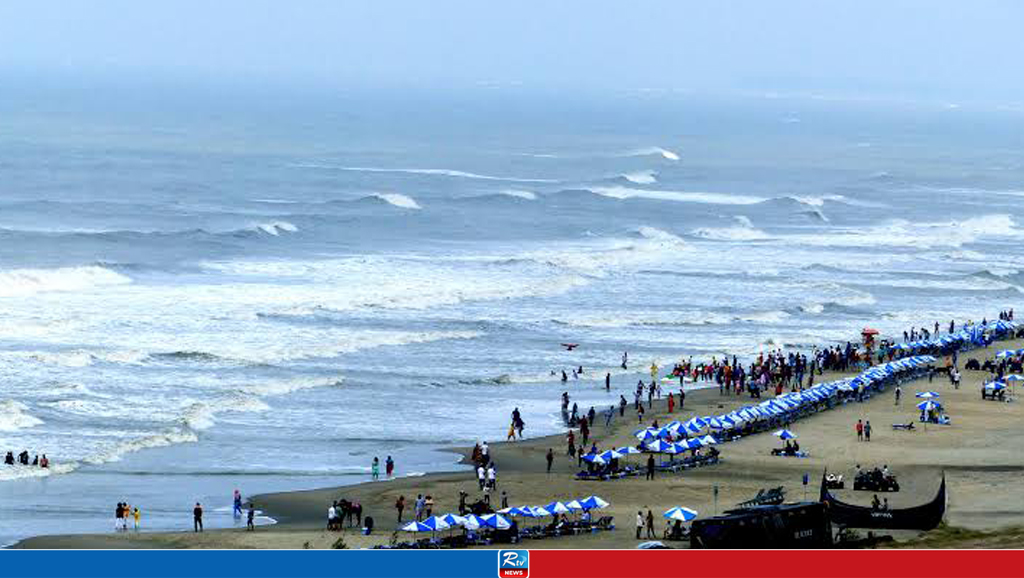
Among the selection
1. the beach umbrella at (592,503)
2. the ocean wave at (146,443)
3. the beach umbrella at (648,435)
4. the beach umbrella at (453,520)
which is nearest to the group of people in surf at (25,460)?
the ocean wave at (146,443)

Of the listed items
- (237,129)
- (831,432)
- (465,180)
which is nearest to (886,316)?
(831,432)

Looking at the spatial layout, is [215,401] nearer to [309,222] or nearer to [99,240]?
[99,240]

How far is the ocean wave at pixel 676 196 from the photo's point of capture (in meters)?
126

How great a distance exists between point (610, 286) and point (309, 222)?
2742 centimetres

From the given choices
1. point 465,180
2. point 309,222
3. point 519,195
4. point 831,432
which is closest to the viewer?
point 831,432

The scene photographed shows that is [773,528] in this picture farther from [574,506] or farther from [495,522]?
[574,506]

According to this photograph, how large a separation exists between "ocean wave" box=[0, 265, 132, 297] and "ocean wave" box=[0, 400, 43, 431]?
24.0 metres

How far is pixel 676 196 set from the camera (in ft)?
430

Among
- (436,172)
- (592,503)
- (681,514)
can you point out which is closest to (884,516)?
(681,514)

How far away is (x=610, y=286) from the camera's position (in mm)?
74500

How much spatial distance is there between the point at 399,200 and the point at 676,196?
2627 cm

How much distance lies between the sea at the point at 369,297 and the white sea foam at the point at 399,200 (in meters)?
0.49

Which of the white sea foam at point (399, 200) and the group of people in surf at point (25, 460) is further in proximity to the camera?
the white sea foam at point (399, 200)
